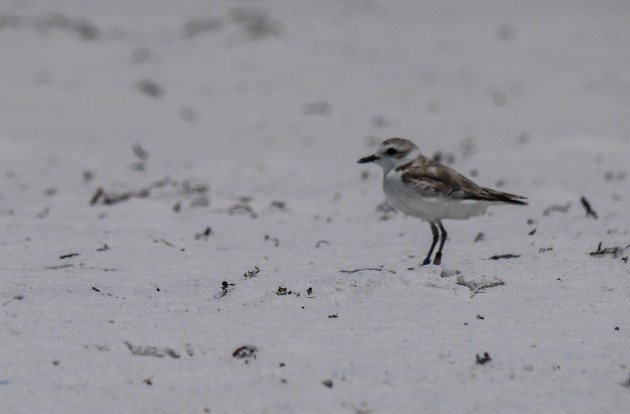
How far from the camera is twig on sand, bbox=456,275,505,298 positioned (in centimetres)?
652

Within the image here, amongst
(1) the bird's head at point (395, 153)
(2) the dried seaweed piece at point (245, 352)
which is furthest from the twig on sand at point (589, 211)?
(2) the dried seaweed piece at point (245, 352)

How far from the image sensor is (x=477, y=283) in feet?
21.5

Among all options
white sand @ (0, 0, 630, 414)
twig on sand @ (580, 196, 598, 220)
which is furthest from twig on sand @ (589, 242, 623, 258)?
twig on sand @ (580, 196, 598, 220)

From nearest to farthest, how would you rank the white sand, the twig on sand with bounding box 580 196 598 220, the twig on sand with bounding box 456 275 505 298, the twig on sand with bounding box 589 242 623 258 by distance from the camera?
1. the white sand
2. the twig on sand with bounding box 456 275 505 298
3. the twig on sand with bounding box 589 242 623 258
4. the twig on sand with bounding box 580 196 598 220

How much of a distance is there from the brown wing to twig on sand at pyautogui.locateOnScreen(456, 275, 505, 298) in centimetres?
95

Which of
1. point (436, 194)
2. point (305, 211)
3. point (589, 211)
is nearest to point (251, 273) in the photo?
point (436, 194)

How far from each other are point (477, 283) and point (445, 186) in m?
1.11

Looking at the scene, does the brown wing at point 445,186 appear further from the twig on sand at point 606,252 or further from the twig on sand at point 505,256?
the twig on sand at point 606,252

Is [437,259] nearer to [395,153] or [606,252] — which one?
A: [395,153]

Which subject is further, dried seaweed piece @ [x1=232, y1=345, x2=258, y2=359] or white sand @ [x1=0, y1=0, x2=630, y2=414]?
dried seaweed piece @ [x1=232, y1=345, x2=258, y2=359]

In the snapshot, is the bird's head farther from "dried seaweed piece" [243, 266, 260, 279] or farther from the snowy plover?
"dried seaweed piece" [243, 266, 260, 279]

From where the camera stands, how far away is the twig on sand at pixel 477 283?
21.4 feet

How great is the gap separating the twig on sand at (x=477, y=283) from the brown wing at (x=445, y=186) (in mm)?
954

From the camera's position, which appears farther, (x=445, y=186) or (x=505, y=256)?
(x=505, y=256)
